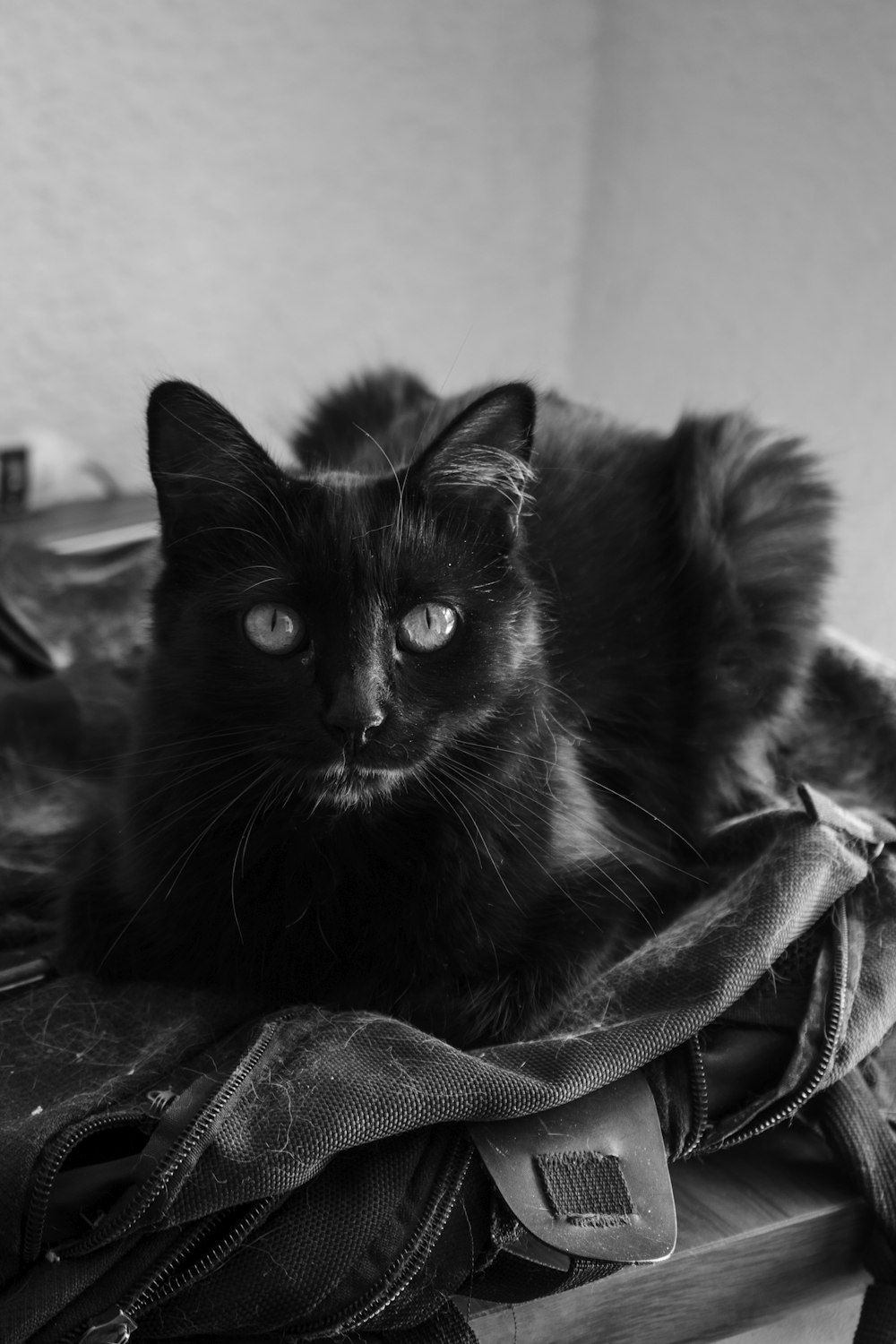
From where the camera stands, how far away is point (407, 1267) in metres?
0.72

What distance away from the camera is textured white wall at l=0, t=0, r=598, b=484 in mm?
2021

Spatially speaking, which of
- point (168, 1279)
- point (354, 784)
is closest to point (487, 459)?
point (354, 784)

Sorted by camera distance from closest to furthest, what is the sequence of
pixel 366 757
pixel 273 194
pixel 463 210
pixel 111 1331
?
pixel 111 1331, pixel 366 757, pixel 273 194, pixel 463 210

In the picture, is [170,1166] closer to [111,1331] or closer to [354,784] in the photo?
[111,1331]

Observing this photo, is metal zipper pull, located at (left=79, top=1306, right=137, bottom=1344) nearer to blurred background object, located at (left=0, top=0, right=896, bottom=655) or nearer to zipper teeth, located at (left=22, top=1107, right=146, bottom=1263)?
zipper teeth, located at (left=22, top=1107, right=146, bottom=1263)

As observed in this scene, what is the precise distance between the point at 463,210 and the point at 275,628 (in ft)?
5.71

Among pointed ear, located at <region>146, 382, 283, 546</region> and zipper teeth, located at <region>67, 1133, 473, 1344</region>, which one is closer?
zipper teeth, located at <region>67, 1133, 473, 1344</region>

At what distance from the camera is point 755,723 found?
45.5 inches

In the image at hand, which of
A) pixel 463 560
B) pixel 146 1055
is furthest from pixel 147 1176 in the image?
pixel 463 560

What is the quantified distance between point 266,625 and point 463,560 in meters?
0.14

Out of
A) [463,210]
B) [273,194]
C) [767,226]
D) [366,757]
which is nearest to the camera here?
[366,757]

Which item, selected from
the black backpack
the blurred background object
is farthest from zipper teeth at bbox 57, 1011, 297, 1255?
the blurred background object

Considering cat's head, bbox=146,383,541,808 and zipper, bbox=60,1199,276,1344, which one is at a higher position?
cat's head, bbox=146,383,541,808

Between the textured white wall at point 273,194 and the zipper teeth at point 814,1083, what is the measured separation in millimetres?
1284
